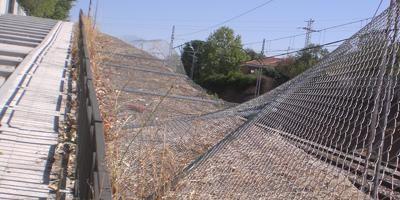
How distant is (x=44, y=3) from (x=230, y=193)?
60.0 metres

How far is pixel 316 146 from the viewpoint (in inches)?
212

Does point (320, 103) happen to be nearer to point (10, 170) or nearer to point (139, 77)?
point (10, 170)

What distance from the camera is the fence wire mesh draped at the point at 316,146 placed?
185 inches

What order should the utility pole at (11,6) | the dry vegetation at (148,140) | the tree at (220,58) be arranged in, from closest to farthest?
the dry vegetation at (148,140), the utility pole at (11,6), the tree at (220,58)

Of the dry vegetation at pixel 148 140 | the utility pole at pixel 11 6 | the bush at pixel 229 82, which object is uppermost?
the utility pole at pixel 11 6

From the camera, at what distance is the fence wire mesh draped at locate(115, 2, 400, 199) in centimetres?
471

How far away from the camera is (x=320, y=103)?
18.5 feet

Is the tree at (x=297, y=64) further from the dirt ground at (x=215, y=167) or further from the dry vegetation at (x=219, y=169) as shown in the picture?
the dry vegetation at (x=219, y=169)

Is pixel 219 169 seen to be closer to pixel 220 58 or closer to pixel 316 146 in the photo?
pixel 316 146

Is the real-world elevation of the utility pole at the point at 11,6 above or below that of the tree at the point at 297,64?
above

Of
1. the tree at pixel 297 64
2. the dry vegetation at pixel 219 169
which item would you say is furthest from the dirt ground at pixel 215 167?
the tree at pixel 297 64

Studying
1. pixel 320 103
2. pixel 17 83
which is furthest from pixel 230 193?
pixel 17 83

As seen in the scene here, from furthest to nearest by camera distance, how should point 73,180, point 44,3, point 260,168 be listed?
point 44,3 < point 260,168 < point 73,180

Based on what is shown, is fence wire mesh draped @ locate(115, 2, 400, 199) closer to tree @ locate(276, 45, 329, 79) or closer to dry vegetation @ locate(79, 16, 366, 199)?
dry vegetation @ locate(79, 16, 366, 199)
